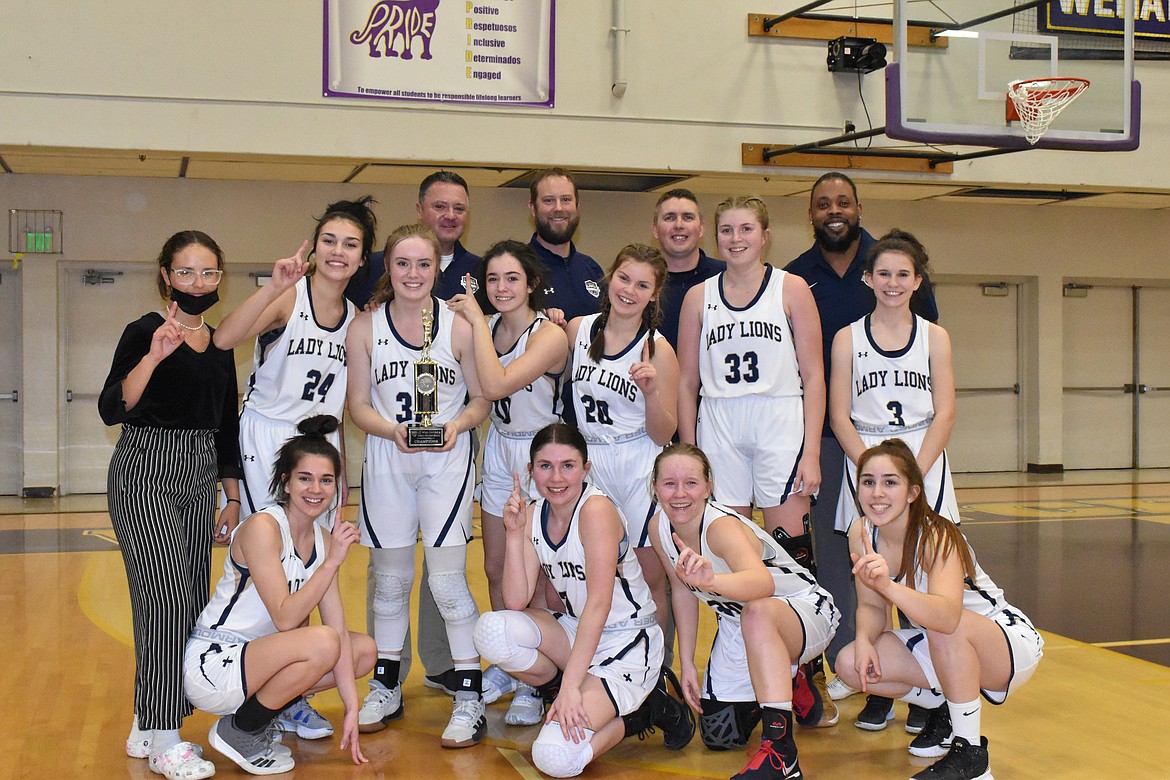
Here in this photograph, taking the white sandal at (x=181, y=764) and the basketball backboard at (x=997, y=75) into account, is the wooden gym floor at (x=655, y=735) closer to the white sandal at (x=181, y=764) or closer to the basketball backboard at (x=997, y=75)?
the white sandal at (x=181, y=764)

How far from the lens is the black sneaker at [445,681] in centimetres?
407

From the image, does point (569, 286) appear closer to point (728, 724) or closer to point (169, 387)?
point (169, 387)

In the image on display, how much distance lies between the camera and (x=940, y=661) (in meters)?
3.54

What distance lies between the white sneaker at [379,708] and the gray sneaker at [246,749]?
1.21ft

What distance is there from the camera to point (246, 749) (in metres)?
3.62

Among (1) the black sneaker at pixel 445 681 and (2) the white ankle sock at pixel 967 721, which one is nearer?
(2) the white ankle sock at pixel 967 721

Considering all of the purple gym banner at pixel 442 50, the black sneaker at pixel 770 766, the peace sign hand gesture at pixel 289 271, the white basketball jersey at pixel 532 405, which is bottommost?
the black sneaker at pixel 770 766

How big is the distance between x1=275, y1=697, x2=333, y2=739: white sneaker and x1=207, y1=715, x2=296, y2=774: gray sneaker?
0.29 meters

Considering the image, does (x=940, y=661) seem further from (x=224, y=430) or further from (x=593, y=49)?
(x=593, y=49)

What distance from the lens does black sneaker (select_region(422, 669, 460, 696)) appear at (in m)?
4.07

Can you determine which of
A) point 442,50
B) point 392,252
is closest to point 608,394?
point 392,252

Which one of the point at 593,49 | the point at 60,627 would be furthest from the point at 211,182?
the point at 60,627

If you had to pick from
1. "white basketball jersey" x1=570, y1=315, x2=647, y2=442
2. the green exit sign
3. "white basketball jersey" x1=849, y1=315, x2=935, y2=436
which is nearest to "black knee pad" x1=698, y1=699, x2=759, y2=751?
"white basketball jersey" x1=570, y1=315, x2=647, y2=442

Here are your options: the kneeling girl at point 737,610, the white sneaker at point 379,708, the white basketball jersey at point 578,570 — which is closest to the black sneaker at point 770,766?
the kneeling girl at point 737,610
